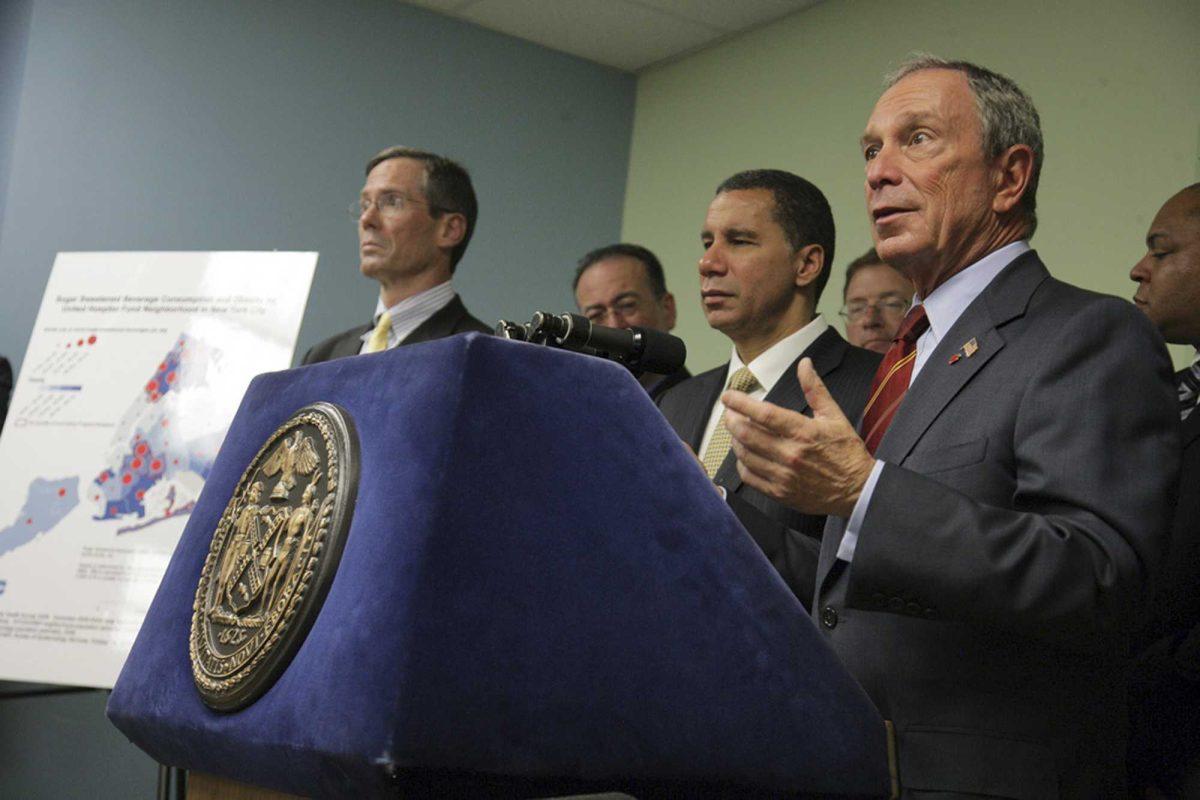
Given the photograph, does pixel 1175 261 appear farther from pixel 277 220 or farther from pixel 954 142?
pixel 277 220

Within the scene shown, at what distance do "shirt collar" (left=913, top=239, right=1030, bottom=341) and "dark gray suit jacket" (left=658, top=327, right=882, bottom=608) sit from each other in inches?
16.0

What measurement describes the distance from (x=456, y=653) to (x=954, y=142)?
1025 mm

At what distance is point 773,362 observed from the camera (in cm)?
233

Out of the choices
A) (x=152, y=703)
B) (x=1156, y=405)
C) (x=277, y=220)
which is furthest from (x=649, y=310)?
(x=152, y=703)

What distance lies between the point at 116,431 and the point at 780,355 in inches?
63.8

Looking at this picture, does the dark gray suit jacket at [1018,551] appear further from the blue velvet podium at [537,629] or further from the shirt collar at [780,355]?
the shirt collar at [780,355]

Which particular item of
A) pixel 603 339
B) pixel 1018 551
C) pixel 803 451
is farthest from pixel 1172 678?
pixel 603 339

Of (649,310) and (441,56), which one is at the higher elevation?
(441,56)

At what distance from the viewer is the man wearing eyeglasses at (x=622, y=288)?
3592 mm

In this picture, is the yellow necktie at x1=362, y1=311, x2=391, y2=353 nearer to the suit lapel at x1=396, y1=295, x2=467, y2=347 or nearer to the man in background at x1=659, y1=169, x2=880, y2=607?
the suit lapel at x1=396, y1=295, x2=467, y2=347

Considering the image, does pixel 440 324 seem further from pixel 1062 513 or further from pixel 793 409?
pixel 1062 513

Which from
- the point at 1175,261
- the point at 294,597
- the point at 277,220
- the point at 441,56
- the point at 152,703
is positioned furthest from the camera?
the point at 441,56

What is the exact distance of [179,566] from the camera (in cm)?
113

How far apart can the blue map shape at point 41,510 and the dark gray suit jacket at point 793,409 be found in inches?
57.2
